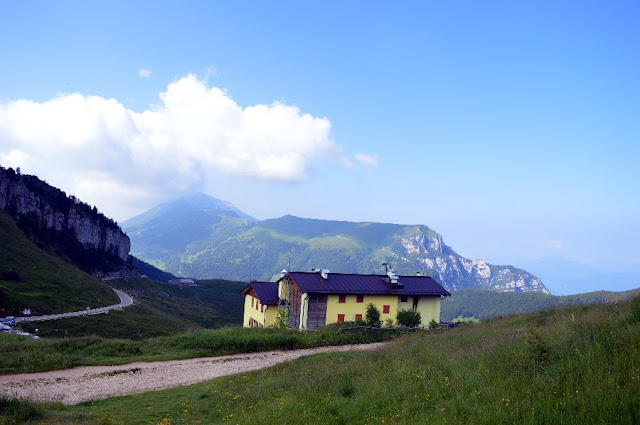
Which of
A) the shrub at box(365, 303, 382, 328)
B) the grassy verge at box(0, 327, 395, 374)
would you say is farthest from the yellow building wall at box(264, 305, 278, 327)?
the grassy verge at box(0, 327, 395, 374)

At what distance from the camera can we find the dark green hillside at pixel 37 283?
244ft

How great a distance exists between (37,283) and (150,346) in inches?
2891

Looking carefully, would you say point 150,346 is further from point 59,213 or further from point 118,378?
point 59,213

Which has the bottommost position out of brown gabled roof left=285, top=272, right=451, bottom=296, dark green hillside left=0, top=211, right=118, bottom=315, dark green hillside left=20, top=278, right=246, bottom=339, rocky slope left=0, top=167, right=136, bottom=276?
dark green hillside left=20, top=278, right=246, bottom=339

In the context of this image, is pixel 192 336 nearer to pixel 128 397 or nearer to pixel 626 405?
pixel 128 397

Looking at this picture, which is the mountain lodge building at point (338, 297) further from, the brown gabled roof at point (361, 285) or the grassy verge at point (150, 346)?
the grassy verge at point (150, 346)

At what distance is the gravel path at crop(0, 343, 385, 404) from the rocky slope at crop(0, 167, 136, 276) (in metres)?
122

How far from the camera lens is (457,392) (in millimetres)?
9742

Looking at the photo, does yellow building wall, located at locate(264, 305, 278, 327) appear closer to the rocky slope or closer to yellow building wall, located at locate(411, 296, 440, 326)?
yellow building wall, located at locate(411, 296, 440, 326)

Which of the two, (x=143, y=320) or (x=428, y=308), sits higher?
(x=428, y=308)

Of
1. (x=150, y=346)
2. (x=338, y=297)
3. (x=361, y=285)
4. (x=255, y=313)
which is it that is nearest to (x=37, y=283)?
(x=255, y=313)

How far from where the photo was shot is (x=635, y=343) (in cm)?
941

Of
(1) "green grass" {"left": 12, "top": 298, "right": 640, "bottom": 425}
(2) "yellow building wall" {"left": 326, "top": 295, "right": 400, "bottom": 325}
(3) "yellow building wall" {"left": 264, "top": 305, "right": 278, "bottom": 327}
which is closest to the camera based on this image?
(1) "green grass" {"left": 12, "top": 298, "right": 640, "bottom": 425}

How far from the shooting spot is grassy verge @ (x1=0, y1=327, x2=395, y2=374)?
23.7 metres
